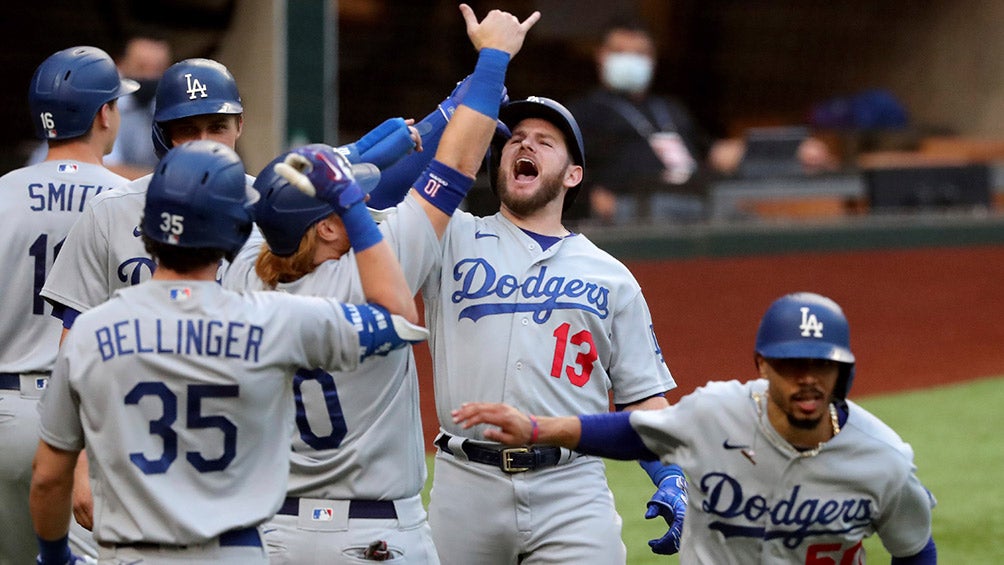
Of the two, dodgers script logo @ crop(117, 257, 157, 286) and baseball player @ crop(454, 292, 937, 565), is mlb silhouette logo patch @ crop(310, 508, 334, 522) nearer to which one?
baseball player @ crop(454, 292, 937, 565)

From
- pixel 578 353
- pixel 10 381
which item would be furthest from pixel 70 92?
pixel 578 353

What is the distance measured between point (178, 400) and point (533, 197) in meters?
1.67

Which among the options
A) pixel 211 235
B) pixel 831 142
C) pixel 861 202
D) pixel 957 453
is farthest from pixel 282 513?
pixel 831 142

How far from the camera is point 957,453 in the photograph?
917 centimetres

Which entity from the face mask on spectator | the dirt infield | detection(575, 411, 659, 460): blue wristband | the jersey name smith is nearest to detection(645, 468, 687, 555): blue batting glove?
detection(575, 411, 659, 460): blue wristband

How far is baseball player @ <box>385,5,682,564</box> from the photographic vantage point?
4.24 m

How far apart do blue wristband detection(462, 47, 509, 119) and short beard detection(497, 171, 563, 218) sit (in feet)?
2.21

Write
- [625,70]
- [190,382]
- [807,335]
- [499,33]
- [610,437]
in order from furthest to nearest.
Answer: [625,70]
[499,33]
[610,437]
[807,335]
[190,382]

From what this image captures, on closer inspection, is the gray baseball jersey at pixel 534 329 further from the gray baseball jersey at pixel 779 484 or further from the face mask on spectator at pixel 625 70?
the face mask on spectator at pixel 625 70

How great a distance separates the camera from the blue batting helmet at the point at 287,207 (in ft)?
11.7

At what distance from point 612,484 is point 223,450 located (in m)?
5.33

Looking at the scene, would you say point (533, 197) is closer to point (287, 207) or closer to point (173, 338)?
point (287, 207)

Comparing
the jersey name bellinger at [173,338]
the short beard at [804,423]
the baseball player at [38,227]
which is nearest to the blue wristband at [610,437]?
the short beard at [804,423]

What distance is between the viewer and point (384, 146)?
3803mm
